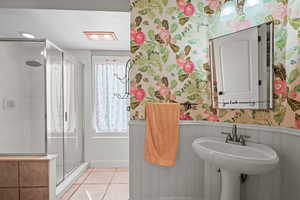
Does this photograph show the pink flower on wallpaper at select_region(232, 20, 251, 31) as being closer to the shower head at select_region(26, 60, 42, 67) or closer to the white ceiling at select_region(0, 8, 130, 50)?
the white ceiling at select_region(0, 8, 130, 50)

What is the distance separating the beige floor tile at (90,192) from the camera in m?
2.31

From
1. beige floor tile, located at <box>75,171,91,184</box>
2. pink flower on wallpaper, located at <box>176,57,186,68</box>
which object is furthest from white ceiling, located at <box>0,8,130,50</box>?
beige floor tile, located at <box>75,171,91,184</box>

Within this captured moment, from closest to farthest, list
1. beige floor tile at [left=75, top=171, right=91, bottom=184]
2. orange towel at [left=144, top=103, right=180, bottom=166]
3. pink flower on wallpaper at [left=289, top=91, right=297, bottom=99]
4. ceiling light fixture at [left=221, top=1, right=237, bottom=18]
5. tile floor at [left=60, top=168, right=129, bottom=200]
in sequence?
1. pink flower on wallpaper at [left=289, top=91, right=297, bottom=99]
2. ceiling light fixture at [left=221, top=1, right=237, bottom=18]
3. orange towel at [left=144, top=103, right=180, bottom=166]
4. tile floor at [left=60, top=168, right=129, bottom=200]
5. beige floor tile at [left=75, top=171, right=91, bottom=184]

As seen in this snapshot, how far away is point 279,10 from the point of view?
141 centimetres

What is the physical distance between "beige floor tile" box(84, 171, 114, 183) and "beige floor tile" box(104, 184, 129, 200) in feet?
0.82

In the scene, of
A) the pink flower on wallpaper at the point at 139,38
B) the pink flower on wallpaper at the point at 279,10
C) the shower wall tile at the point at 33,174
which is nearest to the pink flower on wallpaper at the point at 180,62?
the pink flower on wallpaper at the point at 139,38

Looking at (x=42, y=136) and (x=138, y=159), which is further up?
(x=42, y=136)

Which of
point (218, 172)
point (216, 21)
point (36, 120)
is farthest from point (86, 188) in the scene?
point (216, 21)

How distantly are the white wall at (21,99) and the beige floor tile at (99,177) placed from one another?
105 centimetres

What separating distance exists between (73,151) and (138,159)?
1558mm

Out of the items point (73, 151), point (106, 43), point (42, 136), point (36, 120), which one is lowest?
point (73, 151)

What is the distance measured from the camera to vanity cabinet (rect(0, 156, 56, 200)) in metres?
1.97

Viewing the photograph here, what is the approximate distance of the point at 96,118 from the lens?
341 centimetres

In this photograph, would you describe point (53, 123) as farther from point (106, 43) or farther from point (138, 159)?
point (106, 43)
